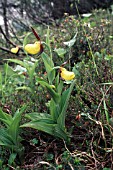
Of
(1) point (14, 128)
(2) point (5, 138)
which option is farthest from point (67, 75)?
(2) point (5, 138)

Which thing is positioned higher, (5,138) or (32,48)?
(32,48)

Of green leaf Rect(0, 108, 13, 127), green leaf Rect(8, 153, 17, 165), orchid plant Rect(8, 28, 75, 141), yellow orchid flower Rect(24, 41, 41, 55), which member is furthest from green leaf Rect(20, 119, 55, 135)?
yellow orchid flower Rect(24, 41, 41, 55)

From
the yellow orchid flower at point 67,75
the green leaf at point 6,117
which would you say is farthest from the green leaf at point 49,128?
the yellow orchid flower at point 67,75

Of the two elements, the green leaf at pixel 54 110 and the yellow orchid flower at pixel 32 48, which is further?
the green leaf at pixel 54 110

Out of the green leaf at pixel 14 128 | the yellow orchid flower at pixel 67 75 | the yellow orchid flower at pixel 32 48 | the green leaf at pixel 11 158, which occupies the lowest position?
the green leaf at pixel 11 158

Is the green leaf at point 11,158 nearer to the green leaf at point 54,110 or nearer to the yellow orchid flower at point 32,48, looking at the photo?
the green leaf at point 54,110

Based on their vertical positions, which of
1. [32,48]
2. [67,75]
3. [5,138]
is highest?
[32,48]

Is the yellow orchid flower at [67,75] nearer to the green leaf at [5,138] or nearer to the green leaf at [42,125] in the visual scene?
the green leaf at [42,125]

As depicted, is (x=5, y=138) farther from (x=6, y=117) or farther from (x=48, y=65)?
(x=48, y=65)

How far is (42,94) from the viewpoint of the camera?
2295 mm

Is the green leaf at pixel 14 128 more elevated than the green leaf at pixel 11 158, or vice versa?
the green leaf at pixel 14 128

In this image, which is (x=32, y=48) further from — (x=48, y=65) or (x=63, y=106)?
(x=63, y=106)

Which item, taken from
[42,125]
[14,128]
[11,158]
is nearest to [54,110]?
[42,125]

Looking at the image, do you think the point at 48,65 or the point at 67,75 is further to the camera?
the point at 48,65
